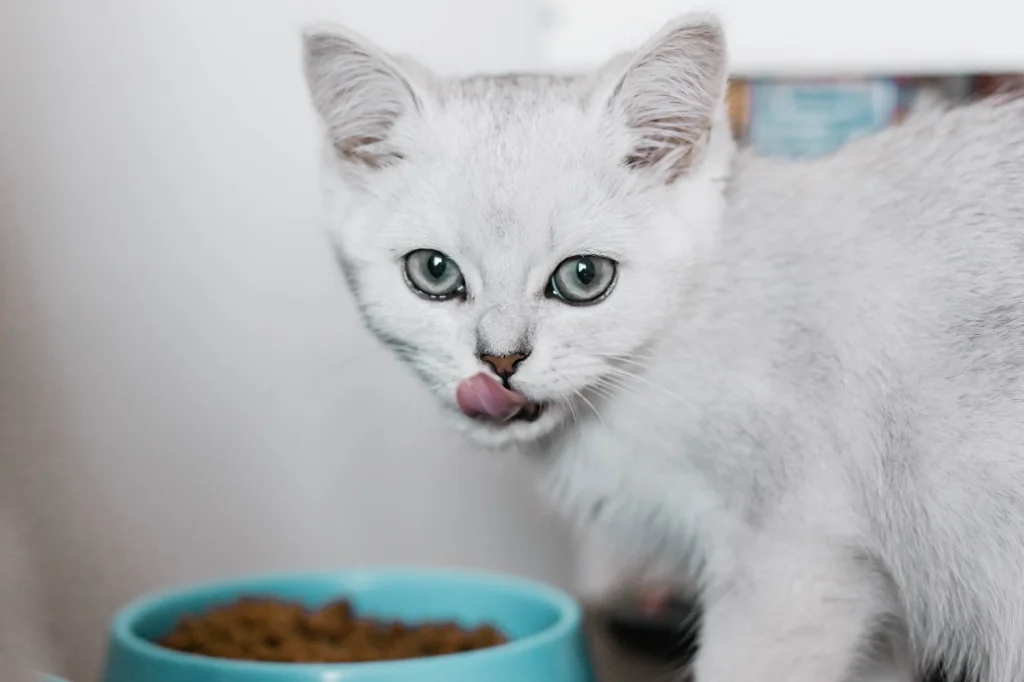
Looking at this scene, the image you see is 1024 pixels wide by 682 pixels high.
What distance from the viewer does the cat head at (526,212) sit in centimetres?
92

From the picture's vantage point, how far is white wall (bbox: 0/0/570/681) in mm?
1004

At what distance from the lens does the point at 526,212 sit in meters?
0.92

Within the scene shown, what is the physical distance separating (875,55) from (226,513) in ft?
2.99

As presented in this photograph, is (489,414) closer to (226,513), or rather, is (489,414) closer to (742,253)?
(742,253)

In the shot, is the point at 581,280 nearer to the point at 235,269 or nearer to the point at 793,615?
the point at 793,615

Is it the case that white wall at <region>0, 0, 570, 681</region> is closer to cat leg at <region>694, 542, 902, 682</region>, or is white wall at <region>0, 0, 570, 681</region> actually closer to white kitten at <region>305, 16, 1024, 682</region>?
white kitten at <region>305, 16, 1024, 682</region>

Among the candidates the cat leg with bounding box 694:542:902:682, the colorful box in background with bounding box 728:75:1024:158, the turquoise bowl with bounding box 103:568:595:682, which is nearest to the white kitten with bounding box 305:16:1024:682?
the cat leg with bounding box 694:542:902:682

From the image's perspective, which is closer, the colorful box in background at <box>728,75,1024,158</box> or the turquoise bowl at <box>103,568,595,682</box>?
the turquoise bowl at <box>103,568,595,682</box>

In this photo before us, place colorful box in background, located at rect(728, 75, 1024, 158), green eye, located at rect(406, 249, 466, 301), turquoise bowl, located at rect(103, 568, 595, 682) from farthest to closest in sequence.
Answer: colorful box in background, located at rect(728, 75, 1024, 158)
green eye, located at rect(406, 249, 466, 301)
turquoise bowl, located at rect(103, 568, 595, 682)

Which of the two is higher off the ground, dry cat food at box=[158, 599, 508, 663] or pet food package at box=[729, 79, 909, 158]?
pet food package at box=[729, 79, 909, 158]

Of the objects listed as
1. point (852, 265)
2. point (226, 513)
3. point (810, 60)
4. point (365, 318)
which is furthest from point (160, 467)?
point (810, 60)

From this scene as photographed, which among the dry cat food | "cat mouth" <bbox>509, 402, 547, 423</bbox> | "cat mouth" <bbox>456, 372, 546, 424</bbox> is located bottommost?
the dry cat food

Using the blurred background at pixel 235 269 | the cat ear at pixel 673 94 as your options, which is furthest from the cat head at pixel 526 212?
the blurred background at pixel 235 269

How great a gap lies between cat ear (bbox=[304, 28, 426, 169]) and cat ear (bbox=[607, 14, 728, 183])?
0.18m
